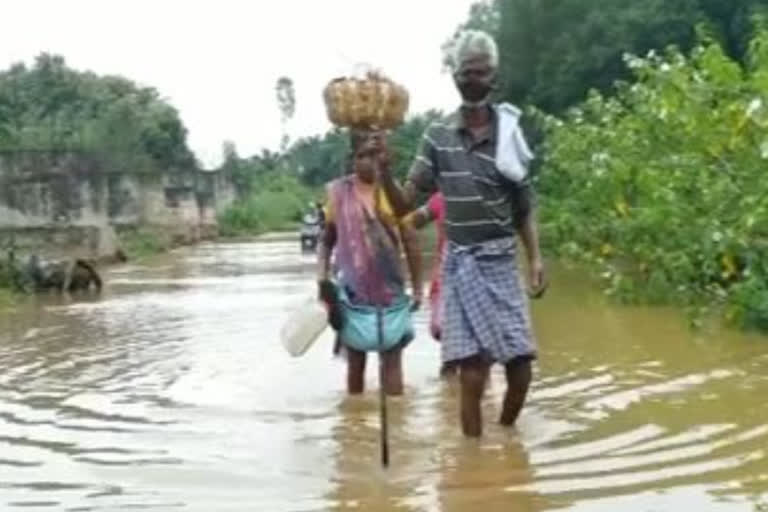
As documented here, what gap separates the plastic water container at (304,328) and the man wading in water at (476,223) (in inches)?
50.7

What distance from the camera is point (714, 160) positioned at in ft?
36.8

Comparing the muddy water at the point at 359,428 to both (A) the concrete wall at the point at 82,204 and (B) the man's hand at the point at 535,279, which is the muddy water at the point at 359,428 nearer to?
(B) the man's hand at the point at 535,279

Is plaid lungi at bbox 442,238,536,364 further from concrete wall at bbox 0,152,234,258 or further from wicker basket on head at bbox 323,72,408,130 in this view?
concrete wall at bbox 0,152,234,258

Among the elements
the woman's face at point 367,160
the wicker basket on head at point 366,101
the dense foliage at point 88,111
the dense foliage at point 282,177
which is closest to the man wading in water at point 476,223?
the woman's face at point 367,160

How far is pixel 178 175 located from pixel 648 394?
41028 millimetres

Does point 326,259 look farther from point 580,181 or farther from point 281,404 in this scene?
point 580,181

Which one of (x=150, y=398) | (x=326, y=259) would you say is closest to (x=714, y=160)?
(x=326, y=259)

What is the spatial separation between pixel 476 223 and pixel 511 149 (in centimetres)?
38

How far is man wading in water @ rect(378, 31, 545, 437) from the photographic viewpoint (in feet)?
24.0

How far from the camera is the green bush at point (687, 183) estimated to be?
9.42 metres

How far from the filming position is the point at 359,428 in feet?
26.7

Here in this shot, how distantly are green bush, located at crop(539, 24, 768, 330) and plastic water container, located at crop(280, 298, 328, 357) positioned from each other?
2171 mm

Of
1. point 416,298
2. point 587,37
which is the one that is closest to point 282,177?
point 587,37

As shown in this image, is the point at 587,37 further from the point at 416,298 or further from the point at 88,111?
the point at 416,298
